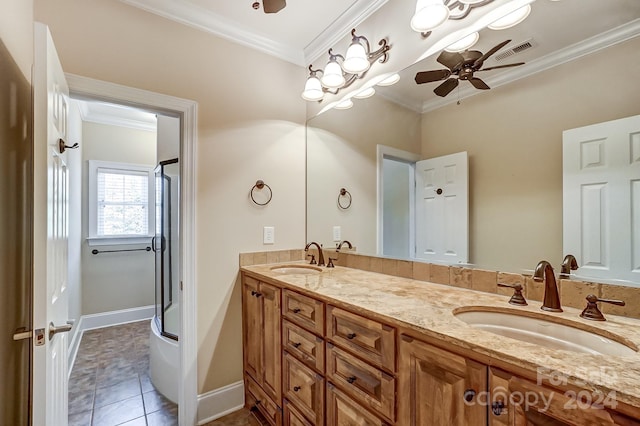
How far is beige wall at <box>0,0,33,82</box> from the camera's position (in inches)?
42.4

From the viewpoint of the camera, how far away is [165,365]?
7.16 ft

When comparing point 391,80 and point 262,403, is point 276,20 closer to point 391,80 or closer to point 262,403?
point 391,80

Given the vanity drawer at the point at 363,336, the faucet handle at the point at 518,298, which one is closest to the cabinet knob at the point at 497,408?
the vanity drawer at the point at 363,336

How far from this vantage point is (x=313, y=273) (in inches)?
79.3

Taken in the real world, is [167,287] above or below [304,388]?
above

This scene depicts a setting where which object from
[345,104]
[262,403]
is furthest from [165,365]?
[345,104]

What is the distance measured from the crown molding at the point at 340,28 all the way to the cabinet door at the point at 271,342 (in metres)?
1.79

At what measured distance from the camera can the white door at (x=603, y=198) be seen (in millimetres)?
996

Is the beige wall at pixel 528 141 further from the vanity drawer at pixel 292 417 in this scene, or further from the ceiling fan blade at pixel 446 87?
the vanity drawer at pixel 292 417

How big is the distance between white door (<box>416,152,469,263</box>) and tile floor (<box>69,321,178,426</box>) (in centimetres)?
198

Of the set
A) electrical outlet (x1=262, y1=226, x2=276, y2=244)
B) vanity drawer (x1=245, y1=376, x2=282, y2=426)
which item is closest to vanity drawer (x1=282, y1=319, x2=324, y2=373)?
vanity drawer (x1=245, y1=376, x2=282, y2=426)

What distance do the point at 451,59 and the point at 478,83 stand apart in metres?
0.19

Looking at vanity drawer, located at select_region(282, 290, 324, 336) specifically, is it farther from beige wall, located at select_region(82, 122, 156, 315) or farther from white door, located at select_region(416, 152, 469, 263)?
beige wall, located at select_region(82, 122, 156, 315)

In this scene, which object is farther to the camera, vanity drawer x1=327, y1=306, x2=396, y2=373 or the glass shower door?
the glass shower door
